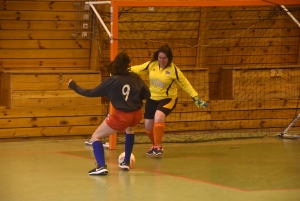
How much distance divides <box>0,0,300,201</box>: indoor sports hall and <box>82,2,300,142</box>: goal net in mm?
23

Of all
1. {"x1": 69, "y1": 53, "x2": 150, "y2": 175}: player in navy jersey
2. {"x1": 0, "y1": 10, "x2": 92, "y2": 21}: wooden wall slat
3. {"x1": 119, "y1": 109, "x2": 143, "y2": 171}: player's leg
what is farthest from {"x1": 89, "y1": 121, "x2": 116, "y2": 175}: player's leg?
{"x1": 0, "y1": 10, "x2": 92, "y2": 21}: wooden wall slat

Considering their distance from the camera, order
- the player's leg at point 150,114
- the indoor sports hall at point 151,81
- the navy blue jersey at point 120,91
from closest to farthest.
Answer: the navy blue jersey at point 120,91
the indoor sports hall at point 151,81
the player's leg at point 150,114

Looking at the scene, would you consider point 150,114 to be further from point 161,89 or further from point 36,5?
point 36,5

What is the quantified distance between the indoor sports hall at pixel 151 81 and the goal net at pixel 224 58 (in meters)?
0.02

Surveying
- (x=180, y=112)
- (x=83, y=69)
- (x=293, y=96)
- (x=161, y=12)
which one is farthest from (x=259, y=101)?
(x=83, y=69)

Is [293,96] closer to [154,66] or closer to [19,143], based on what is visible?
[154,66]

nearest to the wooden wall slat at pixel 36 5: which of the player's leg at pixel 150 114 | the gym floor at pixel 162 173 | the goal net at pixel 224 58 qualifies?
the goal net at pixel 224 58

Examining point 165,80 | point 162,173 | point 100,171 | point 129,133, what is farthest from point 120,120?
point 165,80

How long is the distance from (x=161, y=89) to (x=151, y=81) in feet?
0.68

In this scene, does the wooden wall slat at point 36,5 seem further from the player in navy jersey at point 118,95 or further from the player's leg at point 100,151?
the player's leg at point 100,151

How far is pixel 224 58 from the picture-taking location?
51.2 feet

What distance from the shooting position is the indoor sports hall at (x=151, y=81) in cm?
957

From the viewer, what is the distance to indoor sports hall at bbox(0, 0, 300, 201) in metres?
9.57

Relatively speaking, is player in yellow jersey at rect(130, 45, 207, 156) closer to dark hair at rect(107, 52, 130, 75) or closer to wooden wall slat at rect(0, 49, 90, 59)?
dark hair at rect(107, 52, 130, 75)
